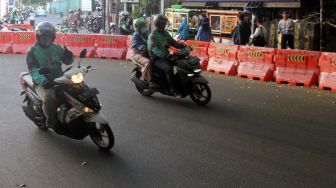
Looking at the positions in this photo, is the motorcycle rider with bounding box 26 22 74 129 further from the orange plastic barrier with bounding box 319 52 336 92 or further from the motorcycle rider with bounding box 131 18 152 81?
the orange plastic barrier with bounding box 319 52 336 92

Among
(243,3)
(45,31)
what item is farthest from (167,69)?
(243,3)

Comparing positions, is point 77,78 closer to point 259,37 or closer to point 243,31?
point 259,37

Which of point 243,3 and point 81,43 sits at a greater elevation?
point 243,3

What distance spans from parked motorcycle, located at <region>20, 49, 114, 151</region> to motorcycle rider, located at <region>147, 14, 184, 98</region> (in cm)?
295

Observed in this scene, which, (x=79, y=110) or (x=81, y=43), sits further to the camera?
(x=81, y=43)

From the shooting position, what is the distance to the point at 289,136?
716cm

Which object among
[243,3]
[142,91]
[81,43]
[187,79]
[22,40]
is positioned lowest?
[142,91]

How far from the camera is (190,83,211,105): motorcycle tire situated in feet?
30.6

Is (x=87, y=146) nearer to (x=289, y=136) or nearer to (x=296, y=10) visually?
(x=289, y=136)

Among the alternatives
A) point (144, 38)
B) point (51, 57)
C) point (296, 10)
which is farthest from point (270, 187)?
point (296, 10)

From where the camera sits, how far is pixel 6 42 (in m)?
19.5

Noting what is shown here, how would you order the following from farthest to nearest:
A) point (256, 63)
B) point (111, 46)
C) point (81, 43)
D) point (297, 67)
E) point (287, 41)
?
point (81, 43)
point (111, 46)
point (287, 41)
point (256, 63)
point (297, 67)

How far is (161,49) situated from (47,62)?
10.5 feet

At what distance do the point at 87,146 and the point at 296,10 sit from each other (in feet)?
47.2
